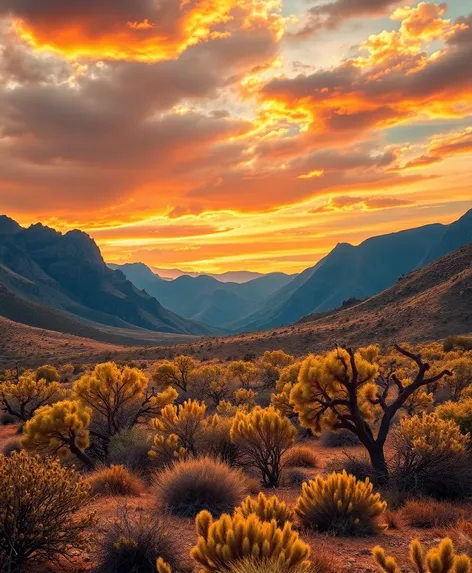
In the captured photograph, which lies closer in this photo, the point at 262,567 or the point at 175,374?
the point at 262,567

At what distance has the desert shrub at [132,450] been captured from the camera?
12.9m

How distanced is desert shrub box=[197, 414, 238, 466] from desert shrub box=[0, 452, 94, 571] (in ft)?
21.8

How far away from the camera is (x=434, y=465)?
10.4 m

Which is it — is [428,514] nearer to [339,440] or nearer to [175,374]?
[339,440]

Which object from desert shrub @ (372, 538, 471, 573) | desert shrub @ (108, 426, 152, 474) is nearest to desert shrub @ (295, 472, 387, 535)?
desert shrub @ (372, 538, 471, 573)

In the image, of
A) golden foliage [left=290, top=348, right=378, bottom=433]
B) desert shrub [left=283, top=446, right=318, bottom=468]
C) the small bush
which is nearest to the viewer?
the small bush

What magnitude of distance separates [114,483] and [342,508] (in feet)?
17.2

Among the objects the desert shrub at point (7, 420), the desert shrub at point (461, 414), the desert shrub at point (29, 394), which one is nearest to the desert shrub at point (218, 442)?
the desert shrub at point (461, 414)

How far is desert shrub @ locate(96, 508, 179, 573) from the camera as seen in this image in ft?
20.4

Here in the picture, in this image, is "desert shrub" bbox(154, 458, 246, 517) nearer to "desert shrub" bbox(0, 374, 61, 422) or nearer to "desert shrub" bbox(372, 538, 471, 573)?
"desert shrub" bbox(372, 538, 471, 573)

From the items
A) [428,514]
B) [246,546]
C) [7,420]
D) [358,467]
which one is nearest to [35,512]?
[246,546]

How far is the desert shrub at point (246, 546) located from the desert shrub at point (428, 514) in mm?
4363

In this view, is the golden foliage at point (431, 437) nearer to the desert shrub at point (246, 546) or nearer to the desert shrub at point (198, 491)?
the desert shrub at point (198, 491)

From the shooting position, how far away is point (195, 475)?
364 inches
